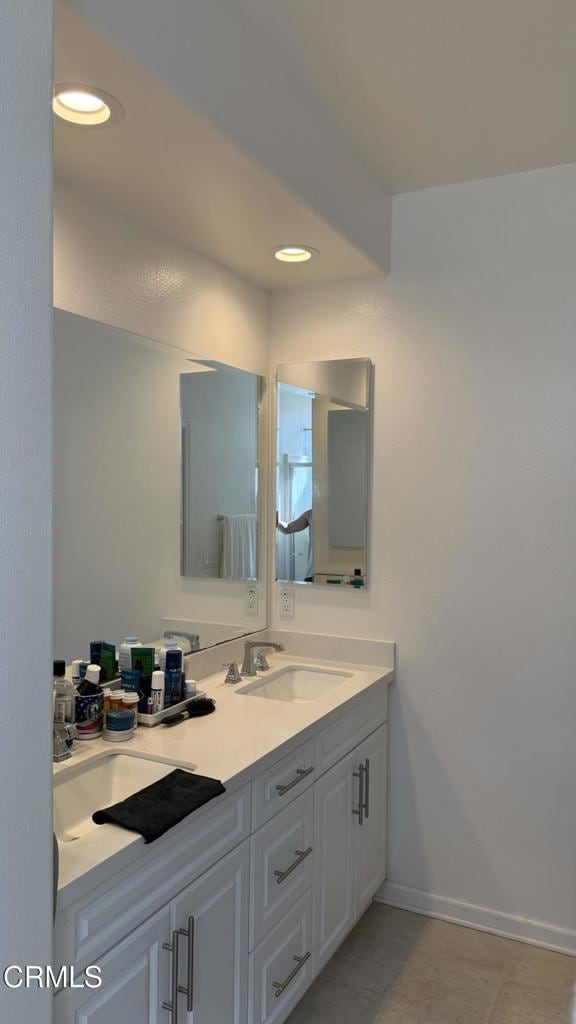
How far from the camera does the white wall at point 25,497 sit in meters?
1.04

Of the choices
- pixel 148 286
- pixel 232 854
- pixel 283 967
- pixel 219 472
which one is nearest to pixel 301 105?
pixel 148 286

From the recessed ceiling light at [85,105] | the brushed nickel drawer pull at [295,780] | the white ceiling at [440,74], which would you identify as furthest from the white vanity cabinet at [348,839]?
the white ceiling at [440,74]

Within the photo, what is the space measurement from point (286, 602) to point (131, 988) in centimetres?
164

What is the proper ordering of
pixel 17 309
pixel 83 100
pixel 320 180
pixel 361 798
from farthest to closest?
pixel 361 798 → pixel 320 180 → pixel 83 100 → pixel 17 309

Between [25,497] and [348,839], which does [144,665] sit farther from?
[25,497]

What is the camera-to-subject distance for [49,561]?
113cm

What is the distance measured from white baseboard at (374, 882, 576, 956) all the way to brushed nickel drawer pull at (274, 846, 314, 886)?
0.83 metres

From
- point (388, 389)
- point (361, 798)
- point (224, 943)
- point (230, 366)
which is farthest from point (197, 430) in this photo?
point (224, 943)

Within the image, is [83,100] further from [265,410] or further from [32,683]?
[265,410]

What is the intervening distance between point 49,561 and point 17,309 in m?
0.38

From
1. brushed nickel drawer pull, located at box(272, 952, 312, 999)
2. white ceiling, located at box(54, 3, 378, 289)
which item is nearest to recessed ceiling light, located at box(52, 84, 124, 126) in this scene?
white ceiling, located at box(54, 3, 378, 289)

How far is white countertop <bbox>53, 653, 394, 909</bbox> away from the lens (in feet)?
4.15

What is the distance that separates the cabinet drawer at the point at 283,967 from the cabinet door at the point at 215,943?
0.22 feet

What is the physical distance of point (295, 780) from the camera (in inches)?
76.7
